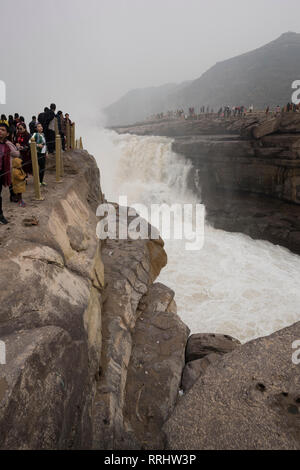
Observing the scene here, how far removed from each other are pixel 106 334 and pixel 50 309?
6.36 feet

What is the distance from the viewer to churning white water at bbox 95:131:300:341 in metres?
9.14

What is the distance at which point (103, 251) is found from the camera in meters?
8.25

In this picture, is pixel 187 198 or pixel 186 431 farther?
pixel 187 198

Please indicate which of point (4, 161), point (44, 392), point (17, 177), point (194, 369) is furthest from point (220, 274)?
point (44, 392)

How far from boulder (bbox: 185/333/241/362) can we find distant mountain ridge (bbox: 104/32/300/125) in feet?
205

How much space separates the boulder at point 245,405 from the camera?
135 inches

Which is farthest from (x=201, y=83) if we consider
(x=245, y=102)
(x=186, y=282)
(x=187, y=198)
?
(x=186, y=282)

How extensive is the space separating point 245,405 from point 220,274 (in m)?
8.12

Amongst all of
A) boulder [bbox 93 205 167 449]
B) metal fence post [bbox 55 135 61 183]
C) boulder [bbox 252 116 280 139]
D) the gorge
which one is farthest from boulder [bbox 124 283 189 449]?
boulder [bbox 252 116 280 139]

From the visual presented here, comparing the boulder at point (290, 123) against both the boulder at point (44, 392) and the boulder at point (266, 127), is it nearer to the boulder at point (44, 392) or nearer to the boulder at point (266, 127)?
the boulder at point (266, 127)

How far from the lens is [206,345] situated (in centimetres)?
609

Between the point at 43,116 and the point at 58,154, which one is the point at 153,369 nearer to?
the point at 58,154

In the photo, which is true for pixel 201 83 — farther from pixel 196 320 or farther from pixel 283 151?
pixel 196 320

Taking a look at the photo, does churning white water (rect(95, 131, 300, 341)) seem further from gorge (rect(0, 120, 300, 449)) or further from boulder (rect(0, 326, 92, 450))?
boulder (rect(0, 326, 92, 450))
